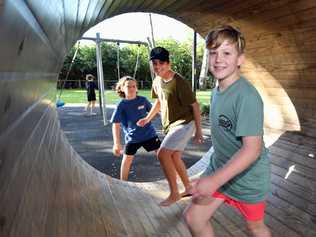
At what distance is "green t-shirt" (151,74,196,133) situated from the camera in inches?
159

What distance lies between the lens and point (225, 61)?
2047 mm

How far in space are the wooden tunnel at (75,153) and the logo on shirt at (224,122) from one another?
0.95 metres

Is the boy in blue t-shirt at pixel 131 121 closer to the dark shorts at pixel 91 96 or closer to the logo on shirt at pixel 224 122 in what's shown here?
the logo on shirt at pixel 224 122

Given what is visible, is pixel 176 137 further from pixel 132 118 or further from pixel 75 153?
pixel 75 153

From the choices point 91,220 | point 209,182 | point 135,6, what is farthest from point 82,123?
point 209,182

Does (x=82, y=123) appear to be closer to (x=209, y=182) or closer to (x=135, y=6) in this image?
(x=135, y=6)

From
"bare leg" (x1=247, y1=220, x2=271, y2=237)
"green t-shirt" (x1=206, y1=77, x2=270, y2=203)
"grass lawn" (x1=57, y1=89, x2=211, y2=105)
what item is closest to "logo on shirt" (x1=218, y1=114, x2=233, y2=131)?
"green t-shirt" (x1=206, y1=77, x2=270, y2=203)

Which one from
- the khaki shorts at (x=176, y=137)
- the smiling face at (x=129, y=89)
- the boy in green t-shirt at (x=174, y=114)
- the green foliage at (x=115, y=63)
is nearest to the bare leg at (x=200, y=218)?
the boy in green t-shirt at (x=174, y=114)

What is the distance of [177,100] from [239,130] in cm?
220

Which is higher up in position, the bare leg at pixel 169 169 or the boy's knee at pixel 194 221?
the boy's knee at pixel 194 221

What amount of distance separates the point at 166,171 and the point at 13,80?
3.47 metres

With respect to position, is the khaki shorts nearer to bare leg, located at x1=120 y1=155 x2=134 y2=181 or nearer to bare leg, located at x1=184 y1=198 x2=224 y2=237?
bare leg, located at x1=120 y1=155 x2=134 y2=181

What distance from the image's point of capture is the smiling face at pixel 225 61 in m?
2.03

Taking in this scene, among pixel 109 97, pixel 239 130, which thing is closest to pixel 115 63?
pixel 109 97
